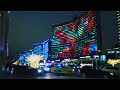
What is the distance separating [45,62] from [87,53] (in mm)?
4213

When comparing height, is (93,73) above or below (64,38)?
below

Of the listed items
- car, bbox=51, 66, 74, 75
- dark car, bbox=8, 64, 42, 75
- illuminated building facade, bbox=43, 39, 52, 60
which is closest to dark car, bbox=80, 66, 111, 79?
car, bbox=51, 66, 74, 75

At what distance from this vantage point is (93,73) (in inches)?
328

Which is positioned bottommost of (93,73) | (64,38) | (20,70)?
(93,73)

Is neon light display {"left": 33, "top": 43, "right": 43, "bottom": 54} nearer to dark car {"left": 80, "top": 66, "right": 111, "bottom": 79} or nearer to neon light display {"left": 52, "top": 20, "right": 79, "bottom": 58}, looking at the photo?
neon light display {"left": 52, "top": 20, "right": 79, "bottom": 58}

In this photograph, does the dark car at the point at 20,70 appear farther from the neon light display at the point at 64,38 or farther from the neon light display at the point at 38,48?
the neon light display at the point at 64,38

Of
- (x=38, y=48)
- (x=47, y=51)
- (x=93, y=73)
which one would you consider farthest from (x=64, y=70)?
(x=38, y=48)

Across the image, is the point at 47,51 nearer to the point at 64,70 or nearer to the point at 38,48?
→ the point at 38,48

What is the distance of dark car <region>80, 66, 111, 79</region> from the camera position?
8.28m

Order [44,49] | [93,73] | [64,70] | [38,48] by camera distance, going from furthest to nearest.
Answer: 1. [64,70]
2. [93,73]
3. [44,49]
4. [38,48]

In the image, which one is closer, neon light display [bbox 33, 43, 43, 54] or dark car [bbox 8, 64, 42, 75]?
neon light display [bbox 33, 43, 43, 54]

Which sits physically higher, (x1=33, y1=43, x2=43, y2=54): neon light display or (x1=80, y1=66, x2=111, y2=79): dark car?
(x1=33, y1=43, x2=43, y2=54): neon light display
